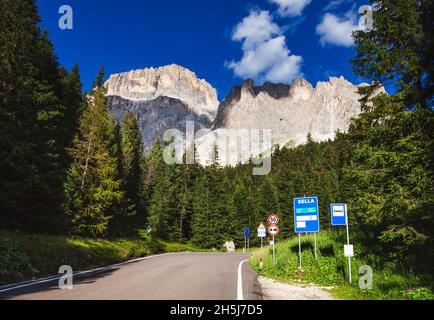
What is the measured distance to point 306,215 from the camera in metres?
15.5

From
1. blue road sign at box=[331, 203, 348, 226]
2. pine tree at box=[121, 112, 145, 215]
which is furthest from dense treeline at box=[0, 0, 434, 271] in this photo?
pine tree at box=[121, 112, 145, 215]

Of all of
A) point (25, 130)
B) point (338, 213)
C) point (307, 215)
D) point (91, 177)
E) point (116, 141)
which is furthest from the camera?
point (116, 141)

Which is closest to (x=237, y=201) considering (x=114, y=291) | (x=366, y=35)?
(x=366, y=35)

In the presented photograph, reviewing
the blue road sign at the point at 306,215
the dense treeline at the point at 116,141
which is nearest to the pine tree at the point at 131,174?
the dense treeline at the point at 116,141

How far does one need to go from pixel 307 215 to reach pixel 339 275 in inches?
128

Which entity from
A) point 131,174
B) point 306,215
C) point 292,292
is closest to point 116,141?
point 131,174

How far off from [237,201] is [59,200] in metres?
52.6

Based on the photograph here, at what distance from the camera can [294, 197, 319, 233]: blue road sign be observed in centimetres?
1523

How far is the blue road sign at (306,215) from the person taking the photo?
1523cm

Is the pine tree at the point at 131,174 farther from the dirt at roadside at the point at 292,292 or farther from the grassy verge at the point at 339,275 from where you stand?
the dirt at roadside at the point at 292,292

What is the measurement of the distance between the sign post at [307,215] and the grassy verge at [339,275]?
5.38 feet

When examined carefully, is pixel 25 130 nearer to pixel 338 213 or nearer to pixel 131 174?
pixel 338 213
